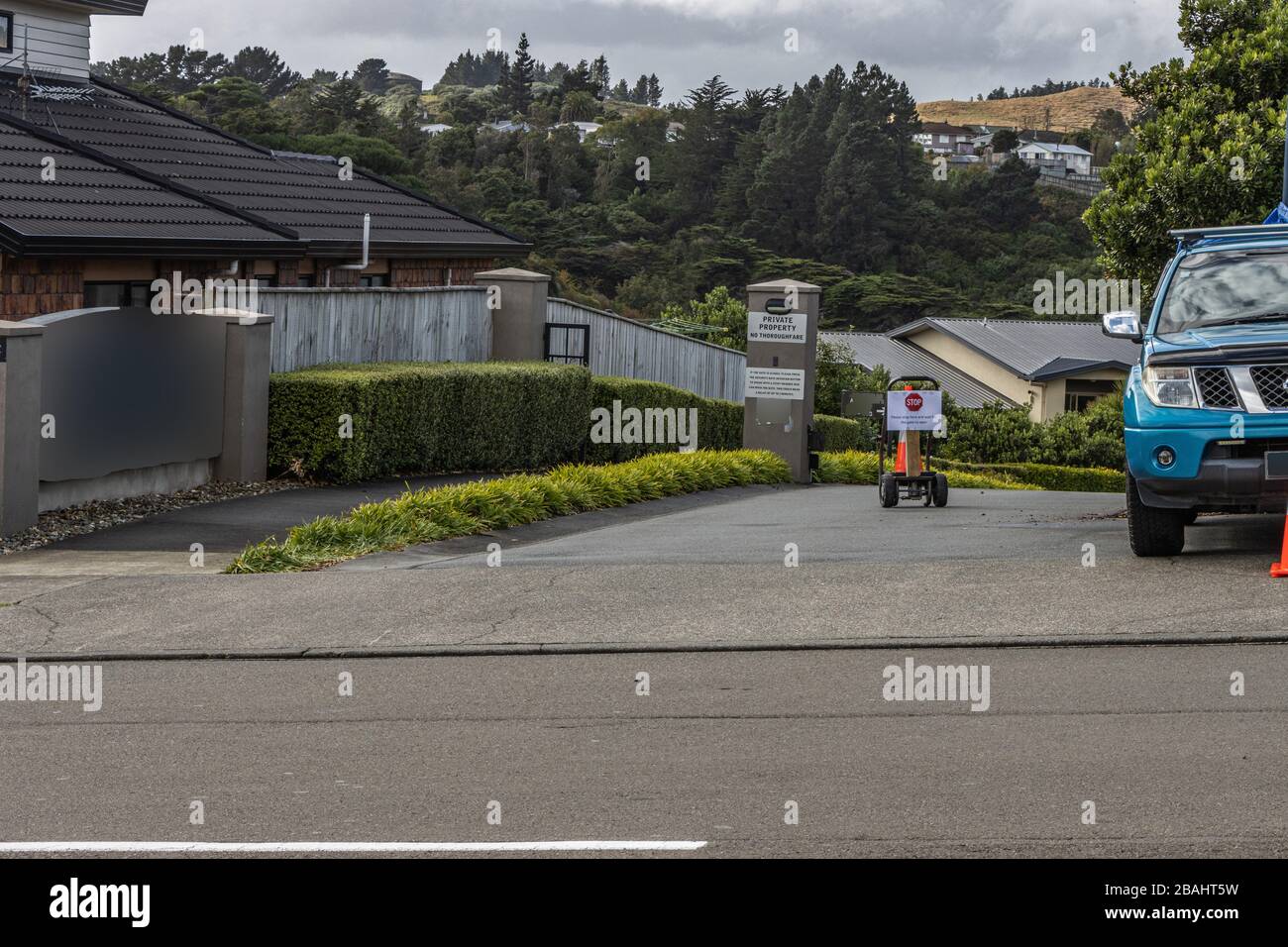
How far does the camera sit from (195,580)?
11672 mm

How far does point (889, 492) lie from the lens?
1688 centimetres

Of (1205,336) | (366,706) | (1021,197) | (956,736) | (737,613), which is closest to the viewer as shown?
(956,736)

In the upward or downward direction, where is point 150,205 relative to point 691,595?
upward

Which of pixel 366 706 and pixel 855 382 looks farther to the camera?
pixel 855 382

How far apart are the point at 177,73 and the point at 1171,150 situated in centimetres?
12353

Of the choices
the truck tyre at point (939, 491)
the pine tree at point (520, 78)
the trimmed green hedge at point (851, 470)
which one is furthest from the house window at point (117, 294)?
the pine tree at point (520, 78)

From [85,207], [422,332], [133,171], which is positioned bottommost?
[422,332]

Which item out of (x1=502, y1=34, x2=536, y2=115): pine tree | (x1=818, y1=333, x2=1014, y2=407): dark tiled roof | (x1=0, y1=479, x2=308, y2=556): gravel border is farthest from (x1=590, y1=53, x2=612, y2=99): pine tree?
(x1=0, y1=479, x2=308, y2=556): gravel border

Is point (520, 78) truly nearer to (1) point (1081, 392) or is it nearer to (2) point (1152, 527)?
(1) point (1081, 392)

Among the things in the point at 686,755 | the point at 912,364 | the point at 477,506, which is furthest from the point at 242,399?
the point at 912,364

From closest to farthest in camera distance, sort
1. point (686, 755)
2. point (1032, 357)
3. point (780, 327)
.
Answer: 1. point (686, 755)
2. point (780, 327)
3. point (1032, 357)

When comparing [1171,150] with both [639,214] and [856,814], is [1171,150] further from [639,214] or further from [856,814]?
[639,214]

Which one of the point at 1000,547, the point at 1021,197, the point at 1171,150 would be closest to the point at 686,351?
the point at 1171,150

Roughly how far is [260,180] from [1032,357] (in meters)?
35.8
